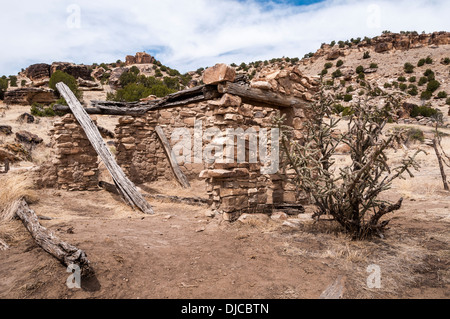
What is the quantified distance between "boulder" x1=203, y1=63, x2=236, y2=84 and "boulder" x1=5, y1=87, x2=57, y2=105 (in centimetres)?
2133

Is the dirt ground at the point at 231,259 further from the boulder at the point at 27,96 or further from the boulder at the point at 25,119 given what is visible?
the boulder at the point at 27,96

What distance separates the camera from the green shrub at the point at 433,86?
25.3m

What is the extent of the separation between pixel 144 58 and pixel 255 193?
1485 inches

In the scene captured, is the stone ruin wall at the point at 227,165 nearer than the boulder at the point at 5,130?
Yes

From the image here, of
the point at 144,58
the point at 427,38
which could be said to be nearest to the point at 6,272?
the point at 144,58

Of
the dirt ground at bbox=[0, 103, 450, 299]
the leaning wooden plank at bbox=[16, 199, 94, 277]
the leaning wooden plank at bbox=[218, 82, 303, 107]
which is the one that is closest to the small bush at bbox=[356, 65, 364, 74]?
the leaning wooden plank at bbox=[218, 82, 303, 107]

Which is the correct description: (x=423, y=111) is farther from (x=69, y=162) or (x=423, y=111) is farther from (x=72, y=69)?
(x=72, y=69)

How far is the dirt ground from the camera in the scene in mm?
2385

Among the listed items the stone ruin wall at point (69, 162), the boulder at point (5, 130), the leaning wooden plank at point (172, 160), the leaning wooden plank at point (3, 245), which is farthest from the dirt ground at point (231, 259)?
the boulder at point (5, 130)

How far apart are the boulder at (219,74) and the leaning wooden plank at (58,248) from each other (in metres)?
3.06

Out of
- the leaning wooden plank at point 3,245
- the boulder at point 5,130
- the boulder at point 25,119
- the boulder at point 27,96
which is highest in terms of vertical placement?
the boulder at point 27,96

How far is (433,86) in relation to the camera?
25312 mm

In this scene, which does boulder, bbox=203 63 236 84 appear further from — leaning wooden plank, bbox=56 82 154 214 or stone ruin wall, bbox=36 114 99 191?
stone ruin wall, bbox=36 114 99 191
